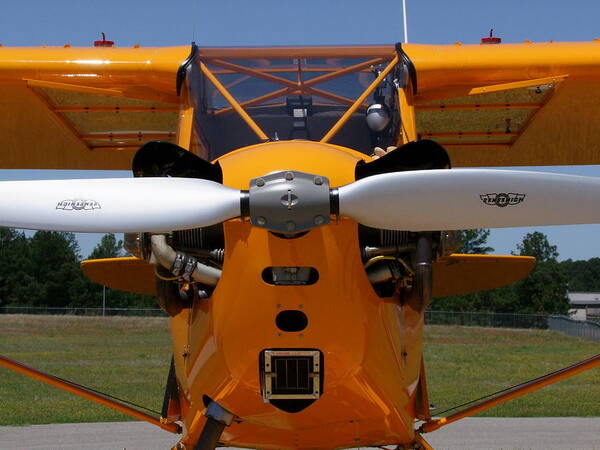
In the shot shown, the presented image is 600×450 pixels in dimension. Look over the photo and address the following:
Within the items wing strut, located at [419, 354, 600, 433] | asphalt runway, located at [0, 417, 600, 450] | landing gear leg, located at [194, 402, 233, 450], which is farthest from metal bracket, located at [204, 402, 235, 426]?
asphalt runway, located at [0, 417, 600, 450]

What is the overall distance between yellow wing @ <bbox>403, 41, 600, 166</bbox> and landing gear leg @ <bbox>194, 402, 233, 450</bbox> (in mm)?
2360

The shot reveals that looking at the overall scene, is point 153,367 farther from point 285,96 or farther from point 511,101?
point 285,96

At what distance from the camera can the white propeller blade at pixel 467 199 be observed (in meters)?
3.41

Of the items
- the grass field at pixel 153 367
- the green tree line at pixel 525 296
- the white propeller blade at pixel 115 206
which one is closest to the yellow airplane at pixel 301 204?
the white propeller blade at pixel 115 206

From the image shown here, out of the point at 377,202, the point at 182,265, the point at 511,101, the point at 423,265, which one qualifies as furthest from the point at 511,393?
the point at 182,265

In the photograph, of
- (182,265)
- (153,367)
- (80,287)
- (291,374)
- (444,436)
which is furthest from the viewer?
(80,287)

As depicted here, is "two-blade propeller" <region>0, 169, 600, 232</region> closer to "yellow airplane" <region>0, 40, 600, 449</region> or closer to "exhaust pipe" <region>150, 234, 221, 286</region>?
"yellow airplane" <region>0, 40, 600, 449</region>

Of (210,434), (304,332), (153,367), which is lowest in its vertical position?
(153,367)

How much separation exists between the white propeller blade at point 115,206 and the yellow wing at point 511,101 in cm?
229

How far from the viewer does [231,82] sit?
5.15m

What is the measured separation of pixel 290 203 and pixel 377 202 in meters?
0.36

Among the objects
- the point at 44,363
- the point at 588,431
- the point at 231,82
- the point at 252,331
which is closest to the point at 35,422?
the point at 588,431

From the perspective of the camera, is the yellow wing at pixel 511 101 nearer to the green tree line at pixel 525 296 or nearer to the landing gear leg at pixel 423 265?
the landing gear leg at pixel 423 265

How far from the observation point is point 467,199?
3.41m
